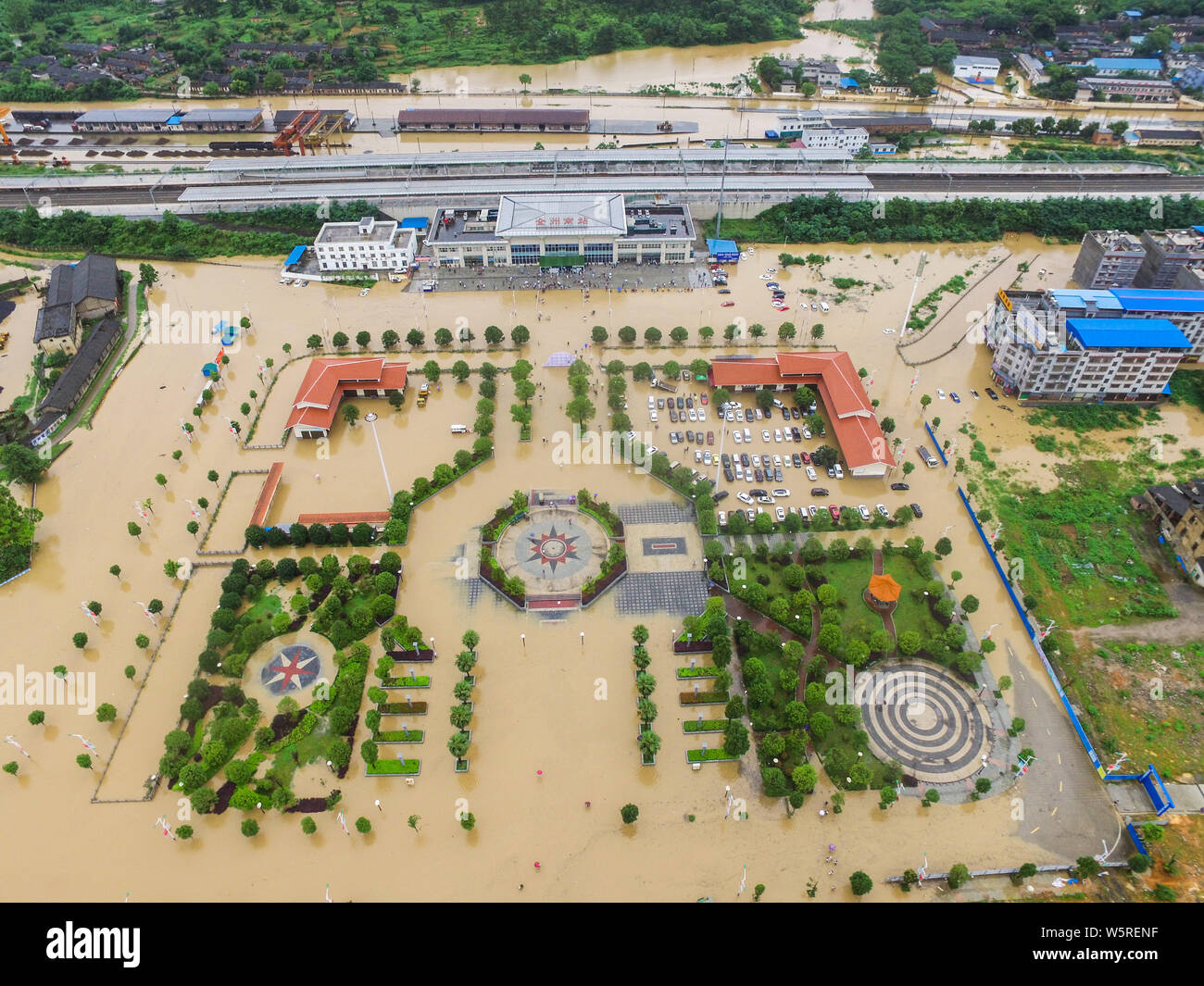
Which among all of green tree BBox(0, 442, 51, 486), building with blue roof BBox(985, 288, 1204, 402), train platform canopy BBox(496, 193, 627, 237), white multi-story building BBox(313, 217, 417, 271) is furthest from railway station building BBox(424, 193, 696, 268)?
green tree BBox(0, 442, 51, 486)

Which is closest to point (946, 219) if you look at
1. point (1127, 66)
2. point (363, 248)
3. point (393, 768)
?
point (363, 248)

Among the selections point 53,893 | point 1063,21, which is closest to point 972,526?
point 53,893

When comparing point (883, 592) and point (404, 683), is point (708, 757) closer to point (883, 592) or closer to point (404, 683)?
point (883, 592)

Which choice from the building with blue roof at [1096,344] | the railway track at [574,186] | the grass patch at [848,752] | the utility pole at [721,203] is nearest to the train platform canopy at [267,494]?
the grass patch at [848,752]

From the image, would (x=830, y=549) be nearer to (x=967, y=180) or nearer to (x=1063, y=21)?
(x=967, y=180)

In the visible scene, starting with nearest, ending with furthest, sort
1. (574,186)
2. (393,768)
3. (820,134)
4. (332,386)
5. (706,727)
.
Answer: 1. (393,768)
2. (706,727)
3. (332,386)
4. (574,186)
5. (820,134)

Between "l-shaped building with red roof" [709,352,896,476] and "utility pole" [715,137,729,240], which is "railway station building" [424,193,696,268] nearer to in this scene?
"utility pole" [715,137,729,240]
